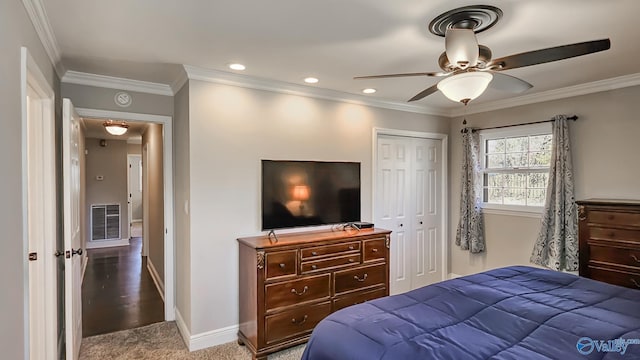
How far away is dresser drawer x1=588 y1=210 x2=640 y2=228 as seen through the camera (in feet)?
9.67

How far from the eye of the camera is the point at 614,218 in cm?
305

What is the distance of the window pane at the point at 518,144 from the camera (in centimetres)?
421

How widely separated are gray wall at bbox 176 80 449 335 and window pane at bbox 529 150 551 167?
251 cm

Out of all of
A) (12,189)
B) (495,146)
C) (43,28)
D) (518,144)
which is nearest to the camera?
(12,189)

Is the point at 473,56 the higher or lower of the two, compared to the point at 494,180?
higher

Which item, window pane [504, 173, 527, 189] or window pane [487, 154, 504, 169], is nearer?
window pane [504, 173, 527, 189]

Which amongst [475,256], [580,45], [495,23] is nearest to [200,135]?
[495,23]

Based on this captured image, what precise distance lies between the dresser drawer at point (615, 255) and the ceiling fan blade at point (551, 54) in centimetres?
220

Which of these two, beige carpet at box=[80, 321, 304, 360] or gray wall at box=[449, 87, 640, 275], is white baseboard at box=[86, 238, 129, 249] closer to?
beige carpet at box=[80, 321, 304, 360]

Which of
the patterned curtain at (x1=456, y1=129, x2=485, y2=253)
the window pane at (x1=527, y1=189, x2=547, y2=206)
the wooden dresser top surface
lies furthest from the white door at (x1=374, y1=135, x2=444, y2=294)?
the window pane at (x1=527, y1=189, x2=547, y2=206)

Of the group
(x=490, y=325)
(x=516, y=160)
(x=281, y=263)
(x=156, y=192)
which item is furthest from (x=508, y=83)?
(x=156, y=192)

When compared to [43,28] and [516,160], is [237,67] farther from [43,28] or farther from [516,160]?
[516,160]

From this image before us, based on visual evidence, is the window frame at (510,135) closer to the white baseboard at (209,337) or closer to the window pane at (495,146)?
the window pane at (495,146)

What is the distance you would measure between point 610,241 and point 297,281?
2.71 m
